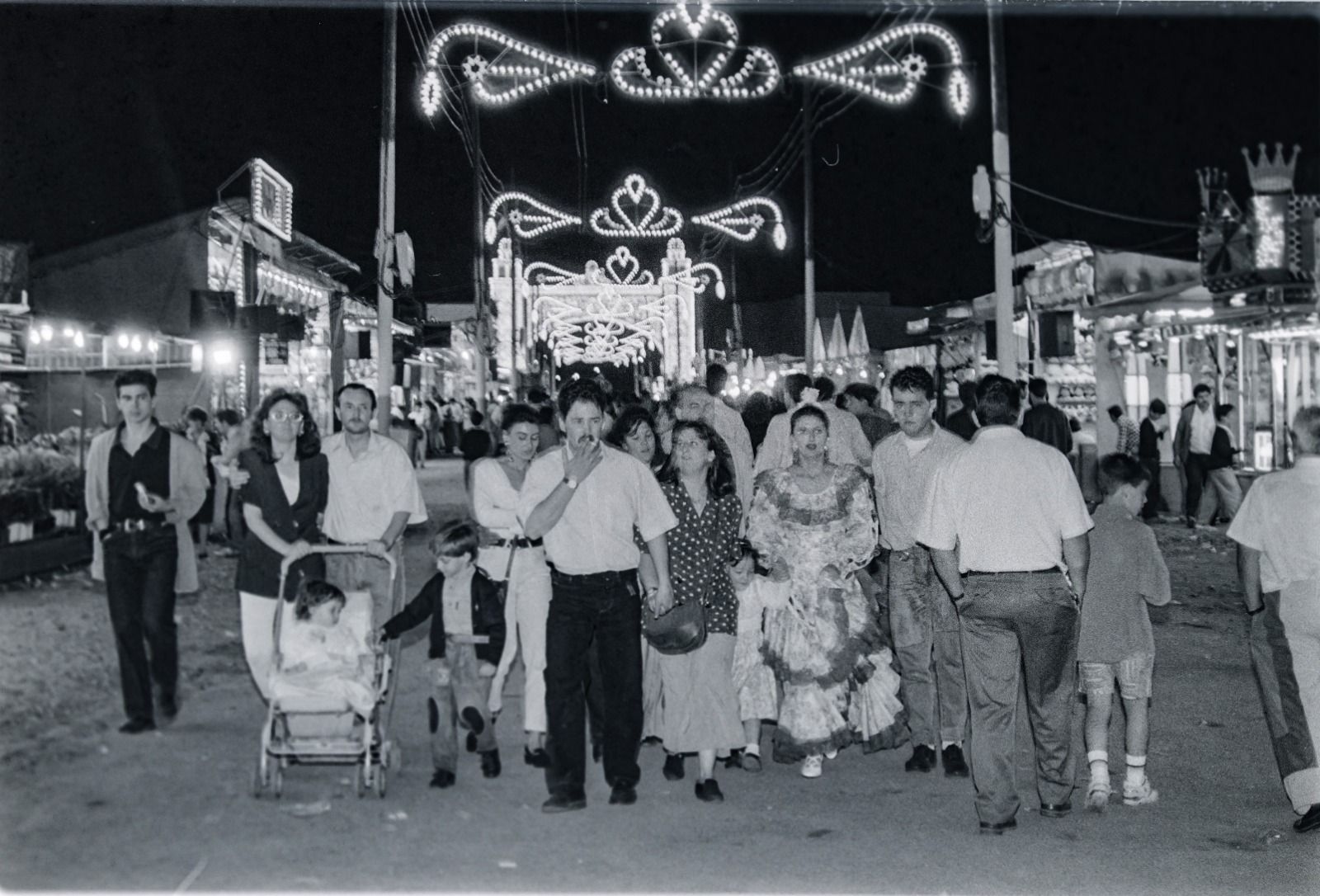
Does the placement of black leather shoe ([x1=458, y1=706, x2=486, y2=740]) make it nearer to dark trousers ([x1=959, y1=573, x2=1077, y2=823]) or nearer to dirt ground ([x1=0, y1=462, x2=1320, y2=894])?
dirt ground ([x1=0, y1=462, x2=1320, y2=894])

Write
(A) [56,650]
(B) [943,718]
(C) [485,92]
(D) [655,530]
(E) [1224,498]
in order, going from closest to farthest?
(D) [655,530]
(B) [943,718]
(A) [56,650]
(C) [485,92]
(E) [1224,498]

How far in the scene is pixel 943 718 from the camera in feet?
22.1

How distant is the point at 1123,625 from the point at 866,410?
430 cm

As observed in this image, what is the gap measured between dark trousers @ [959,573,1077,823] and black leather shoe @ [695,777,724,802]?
1172 mm

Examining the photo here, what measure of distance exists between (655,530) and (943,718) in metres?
1.86

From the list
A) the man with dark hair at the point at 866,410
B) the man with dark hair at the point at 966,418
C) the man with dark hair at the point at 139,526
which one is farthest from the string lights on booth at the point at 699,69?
the man with dark hair at the point at 139,526

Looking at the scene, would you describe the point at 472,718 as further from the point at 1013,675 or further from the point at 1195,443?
the point at 1195,443

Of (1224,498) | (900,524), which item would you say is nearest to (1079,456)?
(1224,498)

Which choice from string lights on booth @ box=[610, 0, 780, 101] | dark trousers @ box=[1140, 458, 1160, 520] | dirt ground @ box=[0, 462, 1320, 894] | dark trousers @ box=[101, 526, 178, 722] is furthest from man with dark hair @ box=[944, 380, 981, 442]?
dark trousers @ box=[1140, 458, 1160, 520]

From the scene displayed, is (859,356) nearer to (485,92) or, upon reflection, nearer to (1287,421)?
(1287,421)

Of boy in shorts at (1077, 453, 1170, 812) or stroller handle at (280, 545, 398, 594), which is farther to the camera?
stroller handle at (280, 545, 398, 594)

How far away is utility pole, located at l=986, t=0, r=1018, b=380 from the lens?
1354 cm

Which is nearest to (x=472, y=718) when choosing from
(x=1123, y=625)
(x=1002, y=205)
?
(x=1123, y=625)

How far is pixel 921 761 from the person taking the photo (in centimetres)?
658
